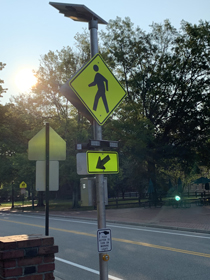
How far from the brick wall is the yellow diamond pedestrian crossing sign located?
1723 millimetres

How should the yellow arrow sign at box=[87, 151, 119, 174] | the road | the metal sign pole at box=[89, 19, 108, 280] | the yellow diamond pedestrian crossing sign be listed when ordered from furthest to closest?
the road, the yellow diamond pedestrian crossing sign, the yellow arrow sign at box=[87, 151, 119, 174], the metal sign pole at box=[89, 19, 108, 280]

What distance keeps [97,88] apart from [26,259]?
2335 mm

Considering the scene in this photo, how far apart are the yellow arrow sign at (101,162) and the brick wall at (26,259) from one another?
1032 millimetres

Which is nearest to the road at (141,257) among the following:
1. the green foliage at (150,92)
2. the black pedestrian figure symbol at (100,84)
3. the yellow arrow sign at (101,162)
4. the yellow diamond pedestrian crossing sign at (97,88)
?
the yellow arrow sign at (101,162)

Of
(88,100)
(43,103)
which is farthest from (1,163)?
(88,100)

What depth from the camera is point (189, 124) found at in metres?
33.4

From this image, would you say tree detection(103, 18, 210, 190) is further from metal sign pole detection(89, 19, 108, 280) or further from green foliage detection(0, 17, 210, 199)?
metal sign pole detection(89, 19, 108, 280)

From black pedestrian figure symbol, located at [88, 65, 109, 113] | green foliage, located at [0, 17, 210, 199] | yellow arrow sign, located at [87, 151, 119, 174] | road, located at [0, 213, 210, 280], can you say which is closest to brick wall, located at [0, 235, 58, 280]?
yellow arrow sign, located at [87, 151, 119, 174]

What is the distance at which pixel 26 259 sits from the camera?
145 inches

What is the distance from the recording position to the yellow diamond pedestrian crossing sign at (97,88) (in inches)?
176

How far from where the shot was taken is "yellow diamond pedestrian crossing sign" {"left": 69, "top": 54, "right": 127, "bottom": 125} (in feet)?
14.6

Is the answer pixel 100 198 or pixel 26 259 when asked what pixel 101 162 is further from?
pixel 26 259

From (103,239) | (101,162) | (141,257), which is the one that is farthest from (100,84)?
(141,257)

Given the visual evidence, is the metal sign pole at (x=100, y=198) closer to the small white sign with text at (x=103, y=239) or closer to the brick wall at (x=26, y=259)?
the small white sign with text at (x=103, y=239)
